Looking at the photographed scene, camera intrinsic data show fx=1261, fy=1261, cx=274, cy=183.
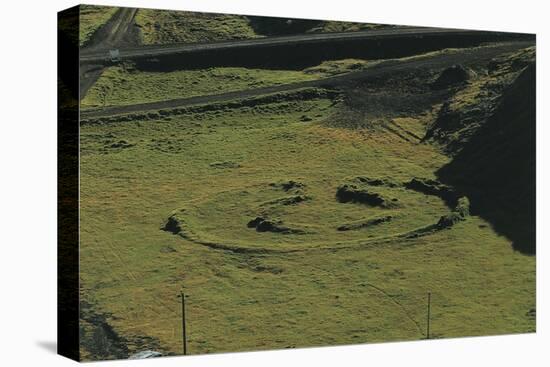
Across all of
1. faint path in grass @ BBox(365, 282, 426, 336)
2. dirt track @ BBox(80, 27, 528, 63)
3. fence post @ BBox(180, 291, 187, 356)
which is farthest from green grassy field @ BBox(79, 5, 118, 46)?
faint path in grass @ BBox(365, 282, 426, 336)

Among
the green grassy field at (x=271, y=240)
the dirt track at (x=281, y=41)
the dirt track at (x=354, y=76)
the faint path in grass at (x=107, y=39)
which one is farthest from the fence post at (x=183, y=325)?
the dirt track at (x=281, y=41)

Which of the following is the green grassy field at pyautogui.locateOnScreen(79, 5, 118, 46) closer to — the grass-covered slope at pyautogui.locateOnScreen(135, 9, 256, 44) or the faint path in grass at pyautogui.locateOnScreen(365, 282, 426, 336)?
the grass-covered slope at pyautogui.locateOnScreen(135, 9, 256, 44)

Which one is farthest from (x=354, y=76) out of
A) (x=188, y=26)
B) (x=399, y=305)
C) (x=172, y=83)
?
(x=399, y=305)

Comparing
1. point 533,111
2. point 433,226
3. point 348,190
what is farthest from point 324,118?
point 533,111

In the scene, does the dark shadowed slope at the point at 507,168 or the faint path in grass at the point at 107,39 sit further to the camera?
the dark shadowed slope at the point at 507,168

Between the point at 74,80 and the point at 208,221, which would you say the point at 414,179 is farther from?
the point at 74,80

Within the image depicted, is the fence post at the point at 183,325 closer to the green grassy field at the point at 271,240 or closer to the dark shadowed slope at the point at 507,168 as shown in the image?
the green grassy field at the point at 271,240
